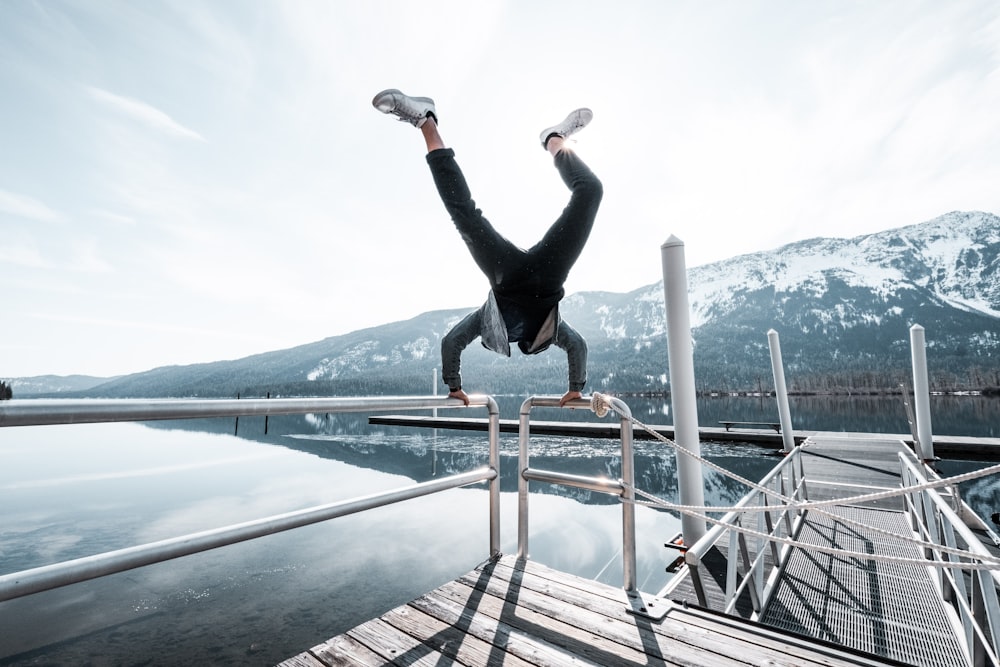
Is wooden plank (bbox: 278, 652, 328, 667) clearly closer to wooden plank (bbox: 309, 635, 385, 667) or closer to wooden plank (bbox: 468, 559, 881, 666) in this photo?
wooden plank (bbox: 309, 635, 385, 667)

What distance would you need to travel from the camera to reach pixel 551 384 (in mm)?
121375

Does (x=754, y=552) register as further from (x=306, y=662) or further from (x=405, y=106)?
(x=405, y=106)

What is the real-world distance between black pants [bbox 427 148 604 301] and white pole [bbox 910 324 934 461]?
42.9ft

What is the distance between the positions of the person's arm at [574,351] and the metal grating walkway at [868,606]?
2.83 metres

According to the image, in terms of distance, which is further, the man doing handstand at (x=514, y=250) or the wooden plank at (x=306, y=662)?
the man doing handstand at (x=514, y=250)

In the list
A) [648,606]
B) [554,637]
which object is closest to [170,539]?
[554,637]

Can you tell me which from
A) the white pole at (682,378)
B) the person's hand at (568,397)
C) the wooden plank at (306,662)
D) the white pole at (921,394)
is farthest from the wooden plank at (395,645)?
the white pole at (921,394)

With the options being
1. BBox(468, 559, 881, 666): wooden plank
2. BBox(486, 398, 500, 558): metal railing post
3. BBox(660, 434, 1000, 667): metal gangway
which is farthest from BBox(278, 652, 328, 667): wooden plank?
BBox(660, 434, 1000, 667): metal gangway

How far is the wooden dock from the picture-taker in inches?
A: 68.4

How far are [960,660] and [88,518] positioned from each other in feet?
53.7

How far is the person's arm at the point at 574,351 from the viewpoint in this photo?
8.64 ft

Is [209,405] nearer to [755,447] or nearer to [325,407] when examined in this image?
[325,407]

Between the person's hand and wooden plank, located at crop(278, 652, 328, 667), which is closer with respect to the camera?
wooden plank, located at crop(278, 652, 328, 667)

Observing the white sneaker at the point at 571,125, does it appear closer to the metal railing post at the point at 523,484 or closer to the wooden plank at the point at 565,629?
the metal railing post at the point at 523,484
